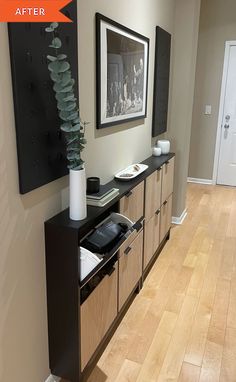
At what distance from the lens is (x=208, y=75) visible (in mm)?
5086

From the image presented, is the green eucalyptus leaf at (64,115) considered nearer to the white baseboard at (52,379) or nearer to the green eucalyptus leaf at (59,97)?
the green eucalyptus leaf at (59,97)

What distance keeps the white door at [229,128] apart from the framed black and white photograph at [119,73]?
2.67 m

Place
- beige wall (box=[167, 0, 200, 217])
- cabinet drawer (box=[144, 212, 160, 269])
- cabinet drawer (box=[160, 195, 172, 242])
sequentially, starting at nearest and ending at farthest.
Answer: cabinet drawer (box=[144, 212, 160, 269]) → cabinet drawer (box=[160, 195, 172, 242]) → beige wall (box=[167, 0, 200, 217])

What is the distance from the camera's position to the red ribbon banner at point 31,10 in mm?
1249

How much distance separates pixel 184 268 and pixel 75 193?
175 centimetres

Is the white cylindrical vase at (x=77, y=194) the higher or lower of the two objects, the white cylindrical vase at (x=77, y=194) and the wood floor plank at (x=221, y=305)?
the higher

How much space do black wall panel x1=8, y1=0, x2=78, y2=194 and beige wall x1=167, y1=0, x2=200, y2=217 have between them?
214 centimetres

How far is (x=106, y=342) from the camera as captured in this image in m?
2.10

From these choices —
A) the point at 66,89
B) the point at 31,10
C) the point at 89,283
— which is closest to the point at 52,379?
the point at 89,283

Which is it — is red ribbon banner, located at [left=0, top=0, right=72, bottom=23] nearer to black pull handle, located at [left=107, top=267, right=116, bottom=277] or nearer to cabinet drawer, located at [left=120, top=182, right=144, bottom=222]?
cabinet drawer, located at [left=120, top=182, right=144, bottom=222]

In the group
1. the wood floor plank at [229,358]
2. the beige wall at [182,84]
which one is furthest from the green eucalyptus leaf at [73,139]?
the beige wall at [182,84]

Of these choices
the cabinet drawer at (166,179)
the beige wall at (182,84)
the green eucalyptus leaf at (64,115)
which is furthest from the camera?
the beige wall at (182,84)

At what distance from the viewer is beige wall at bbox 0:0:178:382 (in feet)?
4.35

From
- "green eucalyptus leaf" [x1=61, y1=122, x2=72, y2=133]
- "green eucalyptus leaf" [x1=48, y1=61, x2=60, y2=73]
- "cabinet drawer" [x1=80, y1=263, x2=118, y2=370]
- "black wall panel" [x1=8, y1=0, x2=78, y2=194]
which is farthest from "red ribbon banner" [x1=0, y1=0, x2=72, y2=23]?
"cabinet drawer" [x1=80, y1=263, x2=118, y2=370]
